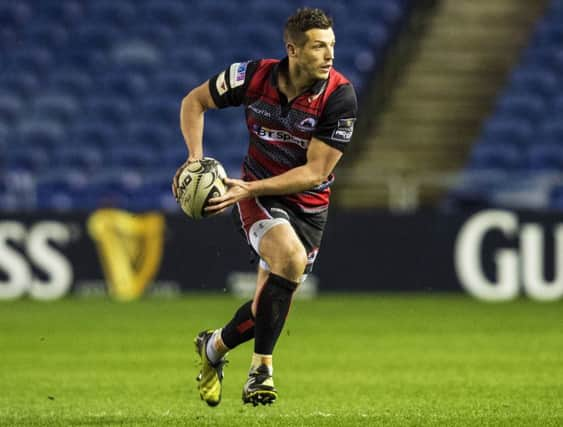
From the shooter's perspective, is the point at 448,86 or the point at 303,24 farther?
the point at 448,86

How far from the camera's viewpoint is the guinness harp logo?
1552cm

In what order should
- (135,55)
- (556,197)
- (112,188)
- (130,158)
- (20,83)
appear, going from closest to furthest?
(112,188), (556,197), (130,158), (20,83), (135,55)

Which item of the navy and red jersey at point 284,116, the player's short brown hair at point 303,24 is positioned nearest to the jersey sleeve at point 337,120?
the navy and red jersey at point 284,116

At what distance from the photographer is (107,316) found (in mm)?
13469

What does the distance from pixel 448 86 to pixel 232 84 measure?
12882mm

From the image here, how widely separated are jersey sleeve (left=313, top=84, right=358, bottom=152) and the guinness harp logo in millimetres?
9096

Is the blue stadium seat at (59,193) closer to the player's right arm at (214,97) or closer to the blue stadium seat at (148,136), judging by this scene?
Result: the blue stadium seat at (148,136)

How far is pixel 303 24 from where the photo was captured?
6.39 metres

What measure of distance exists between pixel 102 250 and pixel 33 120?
372cm

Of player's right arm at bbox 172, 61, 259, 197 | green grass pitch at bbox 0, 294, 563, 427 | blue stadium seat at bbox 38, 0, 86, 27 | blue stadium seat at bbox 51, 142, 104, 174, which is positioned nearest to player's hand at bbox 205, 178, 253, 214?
player's right arm at bbox 172, 61, 259, 197

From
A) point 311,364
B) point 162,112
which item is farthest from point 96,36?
point 311,364

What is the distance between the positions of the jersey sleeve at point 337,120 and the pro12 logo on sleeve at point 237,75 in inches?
19.6

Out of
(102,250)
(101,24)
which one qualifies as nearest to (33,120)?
(101,24)

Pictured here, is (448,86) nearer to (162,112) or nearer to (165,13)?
(162,112)
